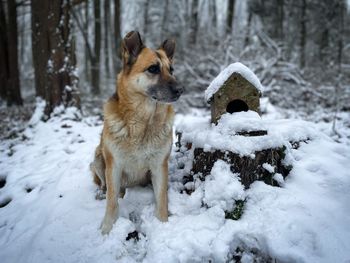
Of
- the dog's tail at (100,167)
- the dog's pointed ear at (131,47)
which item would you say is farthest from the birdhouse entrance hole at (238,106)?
the dog's tail at (100,167)

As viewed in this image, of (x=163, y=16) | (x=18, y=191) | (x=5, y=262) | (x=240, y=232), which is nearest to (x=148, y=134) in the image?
(x=240, y=232)

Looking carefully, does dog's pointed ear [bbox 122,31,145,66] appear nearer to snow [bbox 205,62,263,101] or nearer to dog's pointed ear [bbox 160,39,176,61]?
dog's pointed ear [bbox 160,39,176,61]

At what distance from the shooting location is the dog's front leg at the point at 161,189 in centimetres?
319

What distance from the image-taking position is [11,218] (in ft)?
11.8

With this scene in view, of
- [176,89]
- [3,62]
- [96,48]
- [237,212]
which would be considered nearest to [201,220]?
[237,212]

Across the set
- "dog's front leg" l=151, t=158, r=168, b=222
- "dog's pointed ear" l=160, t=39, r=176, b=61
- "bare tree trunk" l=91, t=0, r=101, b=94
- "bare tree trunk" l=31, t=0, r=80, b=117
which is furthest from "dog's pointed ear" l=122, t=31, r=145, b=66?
"bare tree trunk" l=91, t=0, r=101, b=94

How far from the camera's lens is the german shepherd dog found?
3074 millimetres

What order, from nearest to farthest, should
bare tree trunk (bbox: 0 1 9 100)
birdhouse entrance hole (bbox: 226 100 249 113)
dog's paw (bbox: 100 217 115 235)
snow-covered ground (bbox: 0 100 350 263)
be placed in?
snow-covered ground (bbox: 0 100 350 263) < dog's paw (bbox: 100 217 115 235) < birdhouse entrance hole (bbox: 226 100 249 113) < bare tree trunk (bbox: 0 1 9 100)

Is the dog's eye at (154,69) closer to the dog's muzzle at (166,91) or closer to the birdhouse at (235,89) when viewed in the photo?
the dog's muzzle at (166,91)

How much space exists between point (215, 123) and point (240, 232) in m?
1.43

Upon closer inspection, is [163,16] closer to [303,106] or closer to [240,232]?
[303,106]

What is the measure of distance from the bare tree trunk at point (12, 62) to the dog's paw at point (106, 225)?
9.68 meters

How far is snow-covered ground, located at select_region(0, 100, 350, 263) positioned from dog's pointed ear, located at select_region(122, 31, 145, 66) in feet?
4.79

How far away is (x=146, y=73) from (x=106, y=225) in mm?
1633
